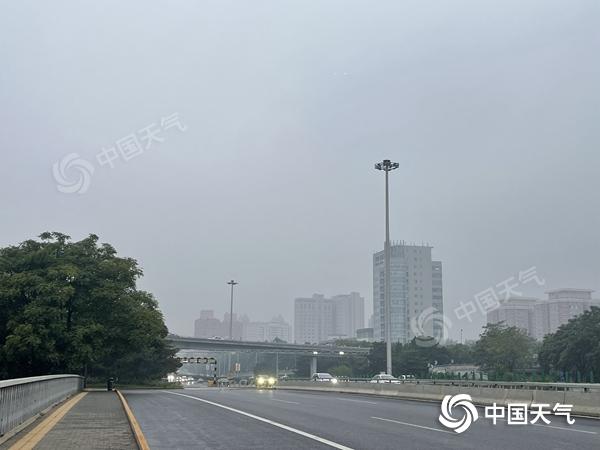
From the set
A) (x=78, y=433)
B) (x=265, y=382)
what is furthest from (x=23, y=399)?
(x=265, y=382)

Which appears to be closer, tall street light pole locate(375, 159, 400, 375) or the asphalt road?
the asphalt road

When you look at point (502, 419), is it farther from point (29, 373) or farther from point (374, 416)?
point (29, 373)

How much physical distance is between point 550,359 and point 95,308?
64.2 metres

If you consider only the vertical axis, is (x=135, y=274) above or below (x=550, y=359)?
above

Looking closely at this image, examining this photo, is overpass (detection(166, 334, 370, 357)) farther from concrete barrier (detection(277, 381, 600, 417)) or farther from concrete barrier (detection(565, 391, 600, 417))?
concrete barrier (detection(565, 391, 600, 417))

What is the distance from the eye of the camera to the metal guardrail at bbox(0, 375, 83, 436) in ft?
42.0

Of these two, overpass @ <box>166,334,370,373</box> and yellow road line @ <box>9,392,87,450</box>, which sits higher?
yellow road line @ <box>9,392,87,450</box>

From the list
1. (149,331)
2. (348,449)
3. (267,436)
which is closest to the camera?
(348,449)

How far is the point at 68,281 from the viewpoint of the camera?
41812 mm

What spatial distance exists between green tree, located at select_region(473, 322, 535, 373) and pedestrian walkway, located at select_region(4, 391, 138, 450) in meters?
92.5

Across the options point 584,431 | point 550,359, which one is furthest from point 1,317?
point 550,359

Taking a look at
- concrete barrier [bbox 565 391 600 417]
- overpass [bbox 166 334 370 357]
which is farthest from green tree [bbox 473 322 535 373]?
concrete barrier [bbox 565 391 600 417]

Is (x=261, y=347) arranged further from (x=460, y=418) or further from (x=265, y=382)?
(x=460, y=418)

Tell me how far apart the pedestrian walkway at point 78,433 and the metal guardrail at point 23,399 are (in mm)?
405
